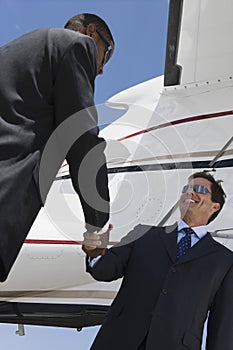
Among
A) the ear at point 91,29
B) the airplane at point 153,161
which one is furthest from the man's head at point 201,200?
the airplane at point 153,161

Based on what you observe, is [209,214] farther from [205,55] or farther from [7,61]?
[205,55]

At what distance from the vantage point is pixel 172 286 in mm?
2209

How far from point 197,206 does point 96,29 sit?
0.91 m

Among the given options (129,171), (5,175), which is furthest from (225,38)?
(5,175)

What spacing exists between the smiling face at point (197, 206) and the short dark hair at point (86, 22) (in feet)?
2.73

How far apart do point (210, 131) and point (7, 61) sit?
95.3 inches

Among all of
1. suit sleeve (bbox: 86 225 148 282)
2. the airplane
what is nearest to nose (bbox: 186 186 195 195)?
suit sleeve (bbox: 86 225 148 282)

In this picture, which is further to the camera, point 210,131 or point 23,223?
point 210,131

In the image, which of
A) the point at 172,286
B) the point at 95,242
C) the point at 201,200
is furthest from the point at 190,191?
the point at 95,242

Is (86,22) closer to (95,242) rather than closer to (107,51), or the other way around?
(107,51)

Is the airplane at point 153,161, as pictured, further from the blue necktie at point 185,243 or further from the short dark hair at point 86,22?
the short dark hair at point 86,22

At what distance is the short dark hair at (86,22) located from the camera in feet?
6.16

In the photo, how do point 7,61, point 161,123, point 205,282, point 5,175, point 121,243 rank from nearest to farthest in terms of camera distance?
1. point 5,175
2. point 7,61
3. point 205,282
4. point 121,243
5. point 161,123

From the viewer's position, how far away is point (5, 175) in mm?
1541
